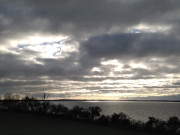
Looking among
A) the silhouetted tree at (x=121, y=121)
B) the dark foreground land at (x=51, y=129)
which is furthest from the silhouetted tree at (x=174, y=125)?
the silhouetted tree at (x=121, y=121)

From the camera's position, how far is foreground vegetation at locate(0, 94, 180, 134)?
97.9 feet

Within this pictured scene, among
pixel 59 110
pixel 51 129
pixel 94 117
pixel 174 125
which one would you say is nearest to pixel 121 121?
pixel 94 117

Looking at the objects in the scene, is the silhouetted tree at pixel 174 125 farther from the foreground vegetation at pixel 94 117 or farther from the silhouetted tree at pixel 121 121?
the silhouetted tree at pixel 121 121

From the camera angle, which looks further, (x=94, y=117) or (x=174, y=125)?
(x=94, y=117)

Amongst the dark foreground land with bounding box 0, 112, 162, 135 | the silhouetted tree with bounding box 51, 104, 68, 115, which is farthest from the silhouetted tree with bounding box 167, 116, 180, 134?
the silhouetted tree with bounding box 51, 104, 68, 115

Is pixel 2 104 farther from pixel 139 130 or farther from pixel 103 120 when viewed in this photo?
pixel 139 130

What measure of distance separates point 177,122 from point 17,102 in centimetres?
4031

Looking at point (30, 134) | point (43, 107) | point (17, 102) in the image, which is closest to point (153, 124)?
point (30, 134)

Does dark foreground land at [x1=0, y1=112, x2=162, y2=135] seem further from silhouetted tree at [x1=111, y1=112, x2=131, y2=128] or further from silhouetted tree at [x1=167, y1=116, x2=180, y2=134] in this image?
silhouetted tree at [x1=167, y1=116, x2=180, y2=134]

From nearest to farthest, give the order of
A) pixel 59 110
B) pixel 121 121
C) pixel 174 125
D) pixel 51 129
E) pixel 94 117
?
pixel 51 129, pixel 174 125, pixel 121 121, pixel 94 117, pixel 59 110

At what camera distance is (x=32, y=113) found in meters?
48.3

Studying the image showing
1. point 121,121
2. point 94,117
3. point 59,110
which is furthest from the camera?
point 59,110

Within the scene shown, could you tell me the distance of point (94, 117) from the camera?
→ 4091 cm

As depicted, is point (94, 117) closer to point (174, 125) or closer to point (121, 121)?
point (121, 121)
